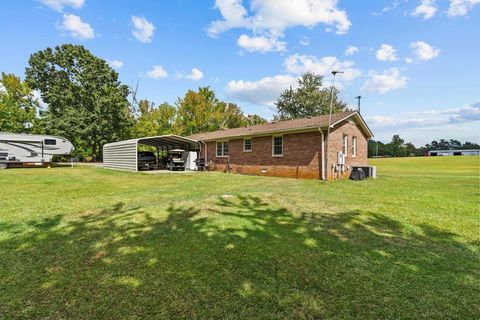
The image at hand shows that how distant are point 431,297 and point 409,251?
145 centimetres

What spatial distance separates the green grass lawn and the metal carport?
475 inches

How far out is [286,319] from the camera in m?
2.43

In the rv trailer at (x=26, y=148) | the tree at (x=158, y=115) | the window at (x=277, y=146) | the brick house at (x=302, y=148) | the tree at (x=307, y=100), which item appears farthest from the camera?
the tree at (x=307, y=100)

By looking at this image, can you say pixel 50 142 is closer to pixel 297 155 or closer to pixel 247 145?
pixel 247 145

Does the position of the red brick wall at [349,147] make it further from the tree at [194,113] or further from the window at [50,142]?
the tree at [194,113]

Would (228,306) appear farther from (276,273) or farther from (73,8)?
(73,8)

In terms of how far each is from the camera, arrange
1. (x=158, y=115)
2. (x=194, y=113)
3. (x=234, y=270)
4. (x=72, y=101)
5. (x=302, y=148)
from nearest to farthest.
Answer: (x=234, y=270) < (x=302, y=148) < (x=72, y=101) < (x=194, y=113) < (x=158, y=115)

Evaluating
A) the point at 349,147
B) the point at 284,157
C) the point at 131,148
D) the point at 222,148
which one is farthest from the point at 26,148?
the point at 349,147

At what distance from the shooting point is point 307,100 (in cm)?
4303

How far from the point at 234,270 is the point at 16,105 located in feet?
126

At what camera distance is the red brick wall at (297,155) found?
1496 centimetres

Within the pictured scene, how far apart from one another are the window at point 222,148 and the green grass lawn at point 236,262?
14049mm

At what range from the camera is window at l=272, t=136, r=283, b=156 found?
1666 cm

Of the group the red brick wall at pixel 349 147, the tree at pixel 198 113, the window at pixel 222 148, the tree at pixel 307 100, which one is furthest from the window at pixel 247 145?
the tree at pixel 307 100
